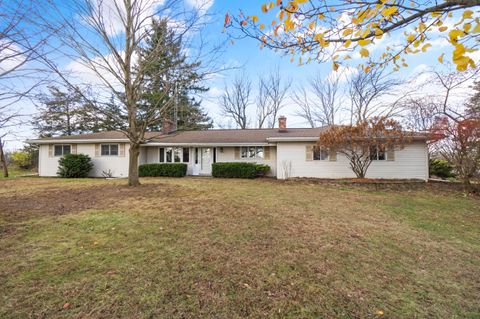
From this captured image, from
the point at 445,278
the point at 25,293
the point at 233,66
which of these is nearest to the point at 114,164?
the point at 233,66

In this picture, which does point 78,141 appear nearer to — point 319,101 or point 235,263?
point 235,263

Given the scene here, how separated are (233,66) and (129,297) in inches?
324

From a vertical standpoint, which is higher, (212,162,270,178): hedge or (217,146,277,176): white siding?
(217,146,277,176): white siding

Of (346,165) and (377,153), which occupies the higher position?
(377,153)

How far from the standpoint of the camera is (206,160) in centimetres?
1548

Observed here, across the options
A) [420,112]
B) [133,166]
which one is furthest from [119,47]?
[420,112]

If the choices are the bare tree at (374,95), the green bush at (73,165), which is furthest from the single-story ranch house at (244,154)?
the bare tree at (374,95)

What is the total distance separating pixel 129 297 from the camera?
Answer: 2.19 m

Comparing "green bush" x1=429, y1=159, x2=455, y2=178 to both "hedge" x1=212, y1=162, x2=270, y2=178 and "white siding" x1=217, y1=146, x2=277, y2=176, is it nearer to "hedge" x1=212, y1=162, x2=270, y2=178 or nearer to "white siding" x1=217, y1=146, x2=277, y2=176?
"white siding" x1=217, y1=146, x2=277, y2=176

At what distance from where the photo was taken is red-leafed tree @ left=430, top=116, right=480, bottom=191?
327 inches

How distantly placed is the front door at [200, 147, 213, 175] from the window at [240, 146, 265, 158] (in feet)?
7.63

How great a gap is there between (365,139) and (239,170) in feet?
23.0

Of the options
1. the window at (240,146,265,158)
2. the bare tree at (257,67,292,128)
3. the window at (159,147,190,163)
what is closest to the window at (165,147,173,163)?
the window at (159,147,190,163)

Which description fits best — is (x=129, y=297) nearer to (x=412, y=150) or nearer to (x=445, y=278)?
(x=445, y=278)
